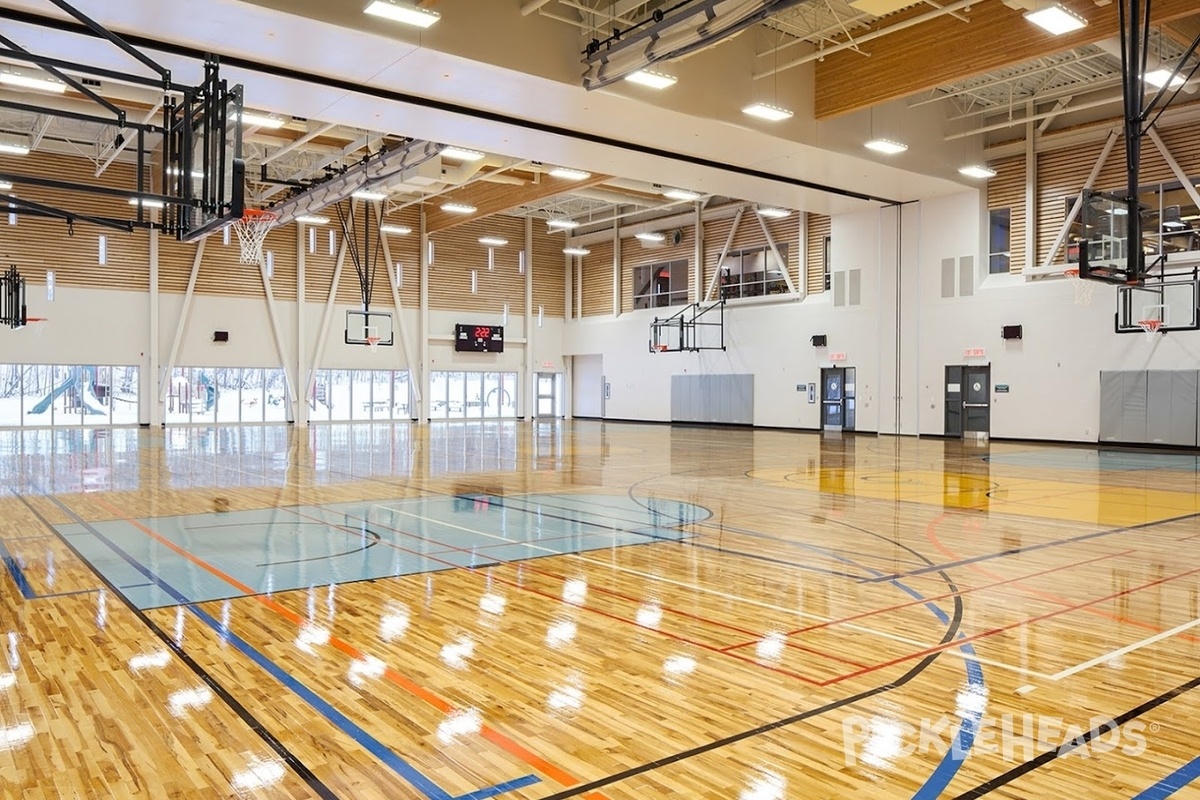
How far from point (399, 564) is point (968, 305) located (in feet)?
69.5

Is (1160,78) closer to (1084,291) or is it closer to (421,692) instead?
(1084,291)

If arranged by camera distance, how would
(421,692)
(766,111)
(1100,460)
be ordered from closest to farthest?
(421,692) → (766,111) → (1100,460)

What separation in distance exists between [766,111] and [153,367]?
919 inches

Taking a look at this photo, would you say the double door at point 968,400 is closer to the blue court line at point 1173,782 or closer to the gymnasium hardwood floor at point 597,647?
the gymnasium hardwood floor at point 597,647

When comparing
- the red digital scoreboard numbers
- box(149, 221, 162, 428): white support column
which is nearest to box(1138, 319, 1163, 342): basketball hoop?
the red digital scoreboard numbers

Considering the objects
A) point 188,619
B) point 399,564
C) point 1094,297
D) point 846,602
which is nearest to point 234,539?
point 399,564

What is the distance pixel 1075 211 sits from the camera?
22.6 m

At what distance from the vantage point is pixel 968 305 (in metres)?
24.6

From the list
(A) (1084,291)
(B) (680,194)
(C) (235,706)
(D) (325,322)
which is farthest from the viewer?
(D) (325,322)

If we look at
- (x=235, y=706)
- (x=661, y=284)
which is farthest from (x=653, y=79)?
(x=661, y=284)

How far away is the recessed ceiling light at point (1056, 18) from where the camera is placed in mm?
12969

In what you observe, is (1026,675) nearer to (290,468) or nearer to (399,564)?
(399,564)

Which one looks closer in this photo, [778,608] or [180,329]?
[778,608]

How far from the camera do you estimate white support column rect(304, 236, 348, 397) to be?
33.0 meters
